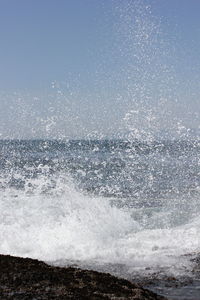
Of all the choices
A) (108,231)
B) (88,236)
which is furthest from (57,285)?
(108,231)

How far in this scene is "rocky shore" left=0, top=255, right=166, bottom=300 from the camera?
4.75 metres

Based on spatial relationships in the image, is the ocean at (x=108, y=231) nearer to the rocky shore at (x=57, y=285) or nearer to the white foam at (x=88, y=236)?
the white foam at (x=88, y=236)

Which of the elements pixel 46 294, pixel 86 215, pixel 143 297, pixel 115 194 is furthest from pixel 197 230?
pixel 115 194

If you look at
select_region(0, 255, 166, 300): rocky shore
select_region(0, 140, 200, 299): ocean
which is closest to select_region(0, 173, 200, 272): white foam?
select_region(0, 140, 200, 299): ocean

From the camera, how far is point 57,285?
500 cm

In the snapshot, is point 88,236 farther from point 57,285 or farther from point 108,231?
point 57,285

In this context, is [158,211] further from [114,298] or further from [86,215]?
[114,298]

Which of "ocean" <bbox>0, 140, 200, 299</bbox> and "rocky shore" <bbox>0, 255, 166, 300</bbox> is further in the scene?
"ocean" <bbox>0, 140, 200, 299</bbox>

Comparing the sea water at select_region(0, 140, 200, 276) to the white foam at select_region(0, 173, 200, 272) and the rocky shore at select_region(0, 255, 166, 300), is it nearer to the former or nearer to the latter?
the white foam at select_region(0, 173, 200, 272)

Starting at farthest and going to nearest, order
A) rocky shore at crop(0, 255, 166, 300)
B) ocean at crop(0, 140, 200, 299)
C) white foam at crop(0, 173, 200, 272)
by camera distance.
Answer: white foam at crop(0, 173, 200, 272), ocean at crop(0, 140, 200, 299), rocky shore at crop(0, 255, 166, 300)

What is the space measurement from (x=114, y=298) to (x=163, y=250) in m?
3.85

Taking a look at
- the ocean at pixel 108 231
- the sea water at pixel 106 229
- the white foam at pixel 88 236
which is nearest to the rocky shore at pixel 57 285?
the ocean at pixel 108 231

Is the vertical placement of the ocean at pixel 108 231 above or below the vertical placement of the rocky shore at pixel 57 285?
above

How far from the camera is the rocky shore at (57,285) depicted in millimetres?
4754
